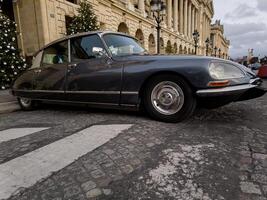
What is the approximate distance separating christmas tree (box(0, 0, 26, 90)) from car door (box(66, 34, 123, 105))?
6245 millimetres

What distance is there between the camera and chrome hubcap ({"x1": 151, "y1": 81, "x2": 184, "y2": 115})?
11.4ft

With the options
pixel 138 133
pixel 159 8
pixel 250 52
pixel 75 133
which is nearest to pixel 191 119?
pixel 138 133

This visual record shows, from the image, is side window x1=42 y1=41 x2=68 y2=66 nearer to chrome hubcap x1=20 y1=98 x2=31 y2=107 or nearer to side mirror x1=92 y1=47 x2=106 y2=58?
side mirror x1=92 y1=47 x2=106 y2=58

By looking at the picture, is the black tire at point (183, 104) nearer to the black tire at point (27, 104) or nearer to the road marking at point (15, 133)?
the road marking at point (15, 133)

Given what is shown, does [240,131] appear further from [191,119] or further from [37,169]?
[37,169]

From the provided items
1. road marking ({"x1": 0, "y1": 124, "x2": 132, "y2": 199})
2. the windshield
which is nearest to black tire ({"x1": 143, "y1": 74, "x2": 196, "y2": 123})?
road marking ({"x1": 0, "y1": 124, "x2": 132, "y2": 199})

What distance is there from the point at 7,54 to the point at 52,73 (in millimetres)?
6099

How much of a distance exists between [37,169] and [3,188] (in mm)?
344

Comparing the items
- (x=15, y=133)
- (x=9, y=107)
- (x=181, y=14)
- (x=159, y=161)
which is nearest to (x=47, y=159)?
(x=159, y=161)

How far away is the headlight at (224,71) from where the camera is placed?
10.6 ft

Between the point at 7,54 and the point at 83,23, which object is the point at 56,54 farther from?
the point at 83,23

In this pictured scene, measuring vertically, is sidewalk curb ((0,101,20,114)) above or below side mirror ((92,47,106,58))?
below

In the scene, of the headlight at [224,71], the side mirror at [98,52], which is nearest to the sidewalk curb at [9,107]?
the side mirror at [98,52]

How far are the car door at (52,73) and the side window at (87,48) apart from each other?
0.21m
